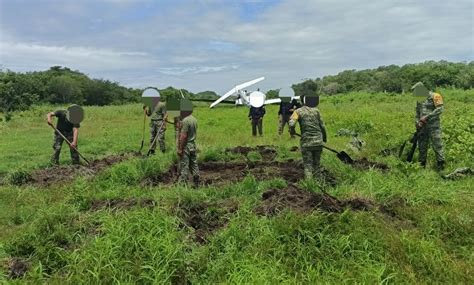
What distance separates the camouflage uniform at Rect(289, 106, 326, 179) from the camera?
8.47 metres

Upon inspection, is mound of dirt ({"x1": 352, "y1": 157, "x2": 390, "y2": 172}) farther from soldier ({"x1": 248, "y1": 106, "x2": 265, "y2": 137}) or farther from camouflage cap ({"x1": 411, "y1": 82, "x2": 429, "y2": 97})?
soldier ({"x1": 248, "y1": 106, "x2": 265, "y2": 137})

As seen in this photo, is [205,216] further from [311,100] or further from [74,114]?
[74,114]

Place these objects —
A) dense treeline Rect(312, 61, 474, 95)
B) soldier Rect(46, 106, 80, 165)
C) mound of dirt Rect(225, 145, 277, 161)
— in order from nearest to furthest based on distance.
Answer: soldier Rect(46, 106, 80, 165) < mound of dirt Rect(225, 145, 277, 161) < dense treeline Rect(312, 61, 474, 95)

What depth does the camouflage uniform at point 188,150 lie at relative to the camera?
27.7 ft

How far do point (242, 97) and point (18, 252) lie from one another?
101 feet

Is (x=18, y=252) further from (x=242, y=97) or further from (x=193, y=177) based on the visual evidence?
(x=242, y=97)

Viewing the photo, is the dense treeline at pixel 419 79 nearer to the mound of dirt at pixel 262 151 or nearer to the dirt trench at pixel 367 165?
the mound of dirt at pixel 262 151

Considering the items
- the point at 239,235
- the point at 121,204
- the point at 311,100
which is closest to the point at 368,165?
the point at 311,100

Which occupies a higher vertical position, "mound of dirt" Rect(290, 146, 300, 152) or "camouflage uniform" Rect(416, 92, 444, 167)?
"camouflage uniform" Rect(416, 92, 444, 167)

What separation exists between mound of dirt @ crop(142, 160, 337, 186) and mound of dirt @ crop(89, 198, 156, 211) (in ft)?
5.58

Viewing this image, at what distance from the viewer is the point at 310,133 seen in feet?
27.8

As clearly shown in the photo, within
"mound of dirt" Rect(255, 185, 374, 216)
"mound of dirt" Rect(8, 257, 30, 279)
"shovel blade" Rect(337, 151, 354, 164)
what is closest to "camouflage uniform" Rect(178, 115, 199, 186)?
"mound of dirt" Rect(255, 185, 374, 216)

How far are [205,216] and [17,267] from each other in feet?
7.72

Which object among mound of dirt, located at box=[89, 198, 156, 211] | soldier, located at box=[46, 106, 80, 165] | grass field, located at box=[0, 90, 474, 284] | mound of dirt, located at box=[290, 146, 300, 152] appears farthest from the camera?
mound of dirt, located at box=[290, 146, 300, 152]
